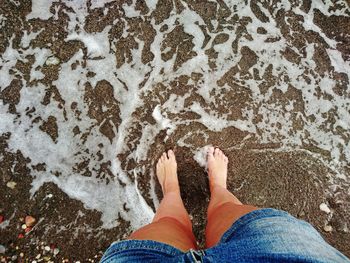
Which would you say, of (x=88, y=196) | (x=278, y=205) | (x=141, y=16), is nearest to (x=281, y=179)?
(x=278, y=205)

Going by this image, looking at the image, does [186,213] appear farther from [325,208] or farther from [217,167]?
[325,208]

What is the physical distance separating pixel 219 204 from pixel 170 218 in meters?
0.30

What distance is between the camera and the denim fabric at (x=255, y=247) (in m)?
1.21

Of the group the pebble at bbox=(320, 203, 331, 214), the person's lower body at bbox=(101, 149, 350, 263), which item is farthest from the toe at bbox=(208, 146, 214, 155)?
the pebble at bbox=(320, 203, 331, 214)

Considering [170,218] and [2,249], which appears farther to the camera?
[2,249]

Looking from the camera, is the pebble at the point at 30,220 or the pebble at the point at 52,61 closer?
the pebble at the point at 30,220

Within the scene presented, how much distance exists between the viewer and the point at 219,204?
200 centimetres

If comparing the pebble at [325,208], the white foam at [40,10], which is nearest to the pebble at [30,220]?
the white foam at [40,10]

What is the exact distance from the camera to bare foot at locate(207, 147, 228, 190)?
2279 mm

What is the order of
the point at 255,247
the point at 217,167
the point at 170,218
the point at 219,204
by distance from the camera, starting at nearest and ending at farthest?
the point at 255,247 → the point at 170,218 → the point at 219,204 → the point at 217,167

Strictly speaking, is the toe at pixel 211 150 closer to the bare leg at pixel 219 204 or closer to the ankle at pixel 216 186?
the bare leg at pixel 219 204

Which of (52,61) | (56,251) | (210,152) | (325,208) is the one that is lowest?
(56,251)

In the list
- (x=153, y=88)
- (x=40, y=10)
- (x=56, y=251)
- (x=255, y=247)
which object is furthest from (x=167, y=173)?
(x=40, y=10)

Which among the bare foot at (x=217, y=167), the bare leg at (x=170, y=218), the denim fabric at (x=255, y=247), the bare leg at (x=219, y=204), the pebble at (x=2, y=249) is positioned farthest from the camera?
the bare foot at (x=217, y=167)
